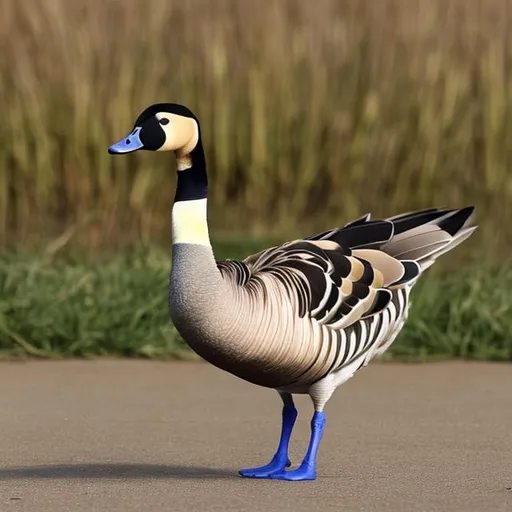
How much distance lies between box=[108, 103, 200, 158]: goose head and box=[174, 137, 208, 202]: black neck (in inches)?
2.2

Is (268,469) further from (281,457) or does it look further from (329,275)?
(329,275)

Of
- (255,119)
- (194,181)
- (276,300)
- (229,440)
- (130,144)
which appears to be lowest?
(229,440)

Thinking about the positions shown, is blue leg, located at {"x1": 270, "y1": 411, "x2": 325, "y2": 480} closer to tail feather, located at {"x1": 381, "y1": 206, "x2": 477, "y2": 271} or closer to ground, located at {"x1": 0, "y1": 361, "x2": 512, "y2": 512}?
ground, located at {"x1": 0, "y1": 361, "x2": 512, "y2": 512}

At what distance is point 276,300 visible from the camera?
5.64 metres

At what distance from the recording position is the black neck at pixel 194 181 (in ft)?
18.6

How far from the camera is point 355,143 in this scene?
11.3 metres

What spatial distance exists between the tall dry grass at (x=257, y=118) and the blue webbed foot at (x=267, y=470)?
194 inches

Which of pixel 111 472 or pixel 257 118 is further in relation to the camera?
pixel 257 118

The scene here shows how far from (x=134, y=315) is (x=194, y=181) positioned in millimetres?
3259

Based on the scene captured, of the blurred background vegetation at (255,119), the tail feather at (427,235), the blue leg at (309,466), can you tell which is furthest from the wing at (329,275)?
the blurred background vegetation at (255,119)

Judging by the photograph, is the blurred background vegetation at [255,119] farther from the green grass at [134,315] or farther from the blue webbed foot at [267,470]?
the blue webbed foot at [267,470]

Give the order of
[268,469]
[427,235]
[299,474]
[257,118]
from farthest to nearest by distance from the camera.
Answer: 1. [257,118]
2. [427,235]
3. [268,469]
4. [299,474]

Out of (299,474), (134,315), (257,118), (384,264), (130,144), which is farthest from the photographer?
(257,118)

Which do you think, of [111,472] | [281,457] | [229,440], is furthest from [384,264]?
[111,472]
